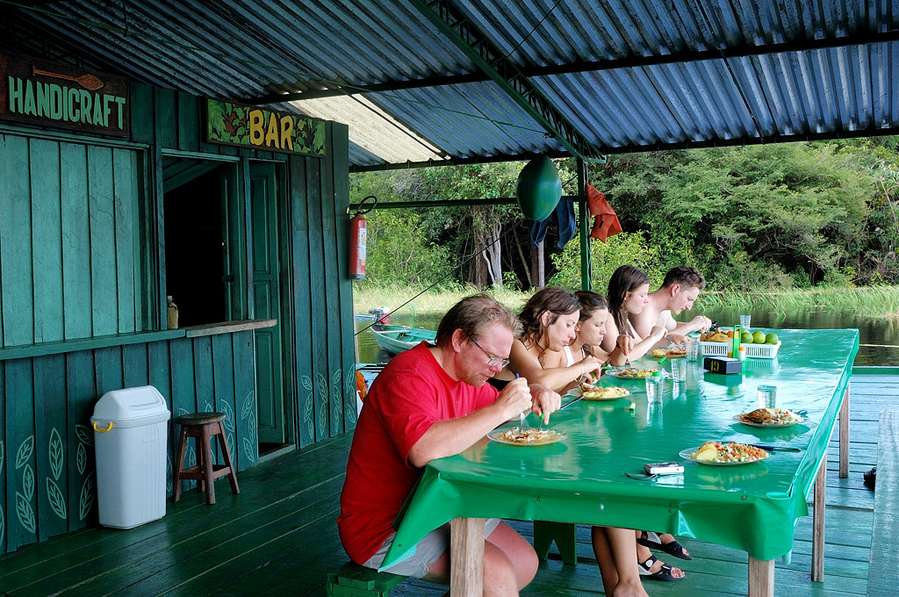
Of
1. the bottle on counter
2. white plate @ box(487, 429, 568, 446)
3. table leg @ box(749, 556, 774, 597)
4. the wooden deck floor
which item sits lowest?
the wooden deck floor

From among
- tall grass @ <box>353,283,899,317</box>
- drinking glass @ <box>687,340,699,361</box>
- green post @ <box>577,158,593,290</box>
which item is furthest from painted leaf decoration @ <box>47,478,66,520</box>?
tall grass @ <box>353,283,899,317</box>

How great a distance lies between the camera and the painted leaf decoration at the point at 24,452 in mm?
4348

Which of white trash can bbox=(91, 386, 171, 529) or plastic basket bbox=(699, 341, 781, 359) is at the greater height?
plastic basket bbox=(699, 341, 781, 359)

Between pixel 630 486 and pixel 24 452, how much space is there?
349cm

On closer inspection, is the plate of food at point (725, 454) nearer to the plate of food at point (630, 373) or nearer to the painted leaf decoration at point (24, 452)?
the plate of food at point (630, 373)

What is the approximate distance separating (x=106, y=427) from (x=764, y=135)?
5771mm

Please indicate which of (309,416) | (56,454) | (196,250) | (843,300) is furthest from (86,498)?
(843,300)

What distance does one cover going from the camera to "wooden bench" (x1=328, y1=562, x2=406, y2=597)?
8.29 feet

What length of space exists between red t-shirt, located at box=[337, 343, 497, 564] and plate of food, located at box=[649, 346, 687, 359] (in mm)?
2709

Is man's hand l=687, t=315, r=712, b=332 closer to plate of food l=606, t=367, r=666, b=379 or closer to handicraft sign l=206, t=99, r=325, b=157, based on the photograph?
plate of food l=606, t=367, r=666, b=379

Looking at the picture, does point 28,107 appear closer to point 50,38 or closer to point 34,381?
point 34,381

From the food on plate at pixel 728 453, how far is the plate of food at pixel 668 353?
2.53m

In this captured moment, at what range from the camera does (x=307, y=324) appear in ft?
21.4

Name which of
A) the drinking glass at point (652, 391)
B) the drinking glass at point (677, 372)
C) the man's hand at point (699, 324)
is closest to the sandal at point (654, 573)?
the drinking glass at point (652, 391)
